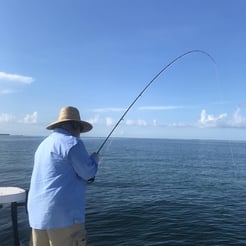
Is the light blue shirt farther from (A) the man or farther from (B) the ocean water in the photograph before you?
(B) the ocean water

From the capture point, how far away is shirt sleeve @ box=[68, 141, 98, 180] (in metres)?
4.73

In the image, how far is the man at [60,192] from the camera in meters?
4.72

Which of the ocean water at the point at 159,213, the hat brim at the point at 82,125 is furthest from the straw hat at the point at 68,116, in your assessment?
the ocean water at the point at 159,213

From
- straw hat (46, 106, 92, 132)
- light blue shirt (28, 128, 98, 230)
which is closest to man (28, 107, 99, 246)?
light blue shirt (28, 128, 98, 230)

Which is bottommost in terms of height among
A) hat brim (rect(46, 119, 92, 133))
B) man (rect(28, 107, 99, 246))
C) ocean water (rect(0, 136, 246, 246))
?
ocean water (rect(0, 136, 246, 246))

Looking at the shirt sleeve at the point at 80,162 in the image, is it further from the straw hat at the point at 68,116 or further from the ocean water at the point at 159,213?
the ocean water at the point at 159,213

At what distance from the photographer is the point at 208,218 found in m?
17.0

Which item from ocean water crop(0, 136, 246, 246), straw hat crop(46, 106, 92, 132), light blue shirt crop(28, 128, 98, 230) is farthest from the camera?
ocean water crop(0, 136, 246, 246)

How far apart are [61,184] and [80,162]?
1.30 ft

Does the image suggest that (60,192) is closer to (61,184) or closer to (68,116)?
(61,184)

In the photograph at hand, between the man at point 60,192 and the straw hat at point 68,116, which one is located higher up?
the straw hat at point 68,116

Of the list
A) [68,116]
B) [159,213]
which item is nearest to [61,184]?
[68,116]

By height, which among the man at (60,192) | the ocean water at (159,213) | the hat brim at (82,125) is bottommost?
the ocean water at (159,213)

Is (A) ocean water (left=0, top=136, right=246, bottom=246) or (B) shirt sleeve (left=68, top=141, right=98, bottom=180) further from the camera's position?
(A) ocean water (left=0, top=136, right=246, bottom=246)
